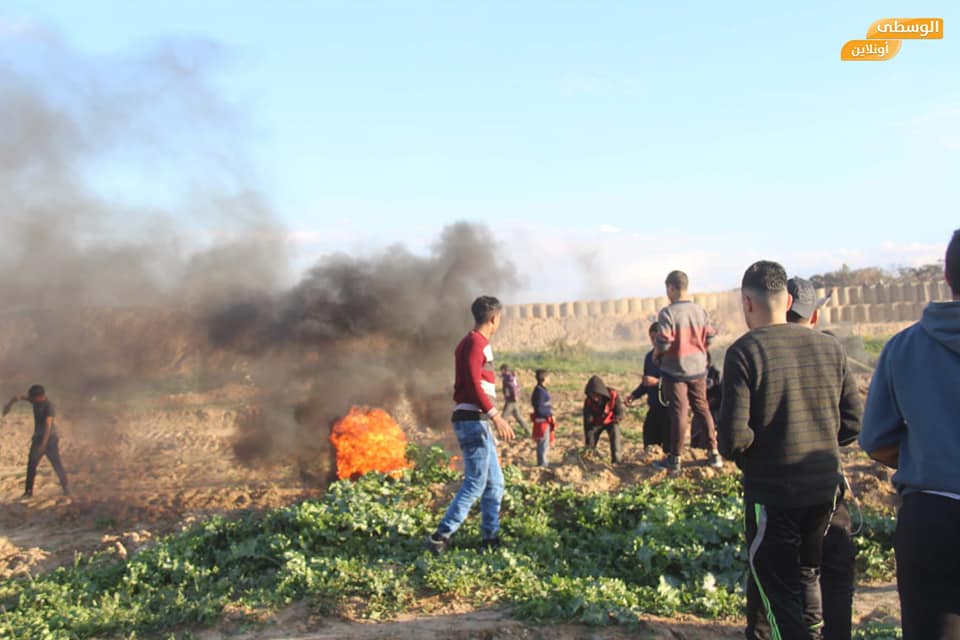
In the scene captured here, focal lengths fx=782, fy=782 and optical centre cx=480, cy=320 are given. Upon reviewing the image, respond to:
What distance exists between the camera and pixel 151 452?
49.8ft

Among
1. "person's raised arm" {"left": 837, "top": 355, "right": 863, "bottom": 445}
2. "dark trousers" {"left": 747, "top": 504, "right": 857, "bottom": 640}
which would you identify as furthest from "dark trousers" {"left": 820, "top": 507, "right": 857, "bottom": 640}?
"person's raised arm" {"left": 837, "top": 355, "right": 863, "bottom": 445}

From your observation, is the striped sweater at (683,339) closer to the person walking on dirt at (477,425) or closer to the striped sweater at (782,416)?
the person walking on dirt at (477,425)

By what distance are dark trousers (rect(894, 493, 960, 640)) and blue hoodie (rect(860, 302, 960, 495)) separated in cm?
8

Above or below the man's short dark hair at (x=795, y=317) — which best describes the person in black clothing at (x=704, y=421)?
below

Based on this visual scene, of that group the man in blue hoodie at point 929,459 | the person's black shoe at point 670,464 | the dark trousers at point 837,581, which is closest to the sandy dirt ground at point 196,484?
the person's black shoe at point 670,464

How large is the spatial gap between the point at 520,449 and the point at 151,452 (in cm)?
761

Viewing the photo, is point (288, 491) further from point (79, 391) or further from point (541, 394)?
point (79, 391)

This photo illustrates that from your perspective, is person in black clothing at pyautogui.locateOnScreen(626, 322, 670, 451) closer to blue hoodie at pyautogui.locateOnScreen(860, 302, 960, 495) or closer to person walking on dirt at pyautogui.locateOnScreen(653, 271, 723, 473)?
person walking on dirt at pyautogui.locateOnScreen(653, 271, 723, 473)

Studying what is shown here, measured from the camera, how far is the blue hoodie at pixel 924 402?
2.69 meters

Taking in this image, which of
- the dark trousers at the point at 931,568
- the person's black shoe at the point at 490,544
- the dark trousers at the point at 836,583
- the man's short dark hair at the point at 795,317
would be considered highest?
the man's short dark hair at the point at 795,317

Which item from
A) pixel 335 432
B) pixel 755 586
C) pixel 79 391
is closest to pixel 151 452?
pixel 79 391

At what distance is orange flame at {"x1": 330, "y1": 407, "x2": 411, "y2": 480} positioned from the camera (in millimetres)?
8859

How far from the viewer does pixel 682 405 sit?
26.2 feet

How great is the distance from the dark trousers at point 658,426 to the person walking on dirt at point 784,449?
4.69 meters
